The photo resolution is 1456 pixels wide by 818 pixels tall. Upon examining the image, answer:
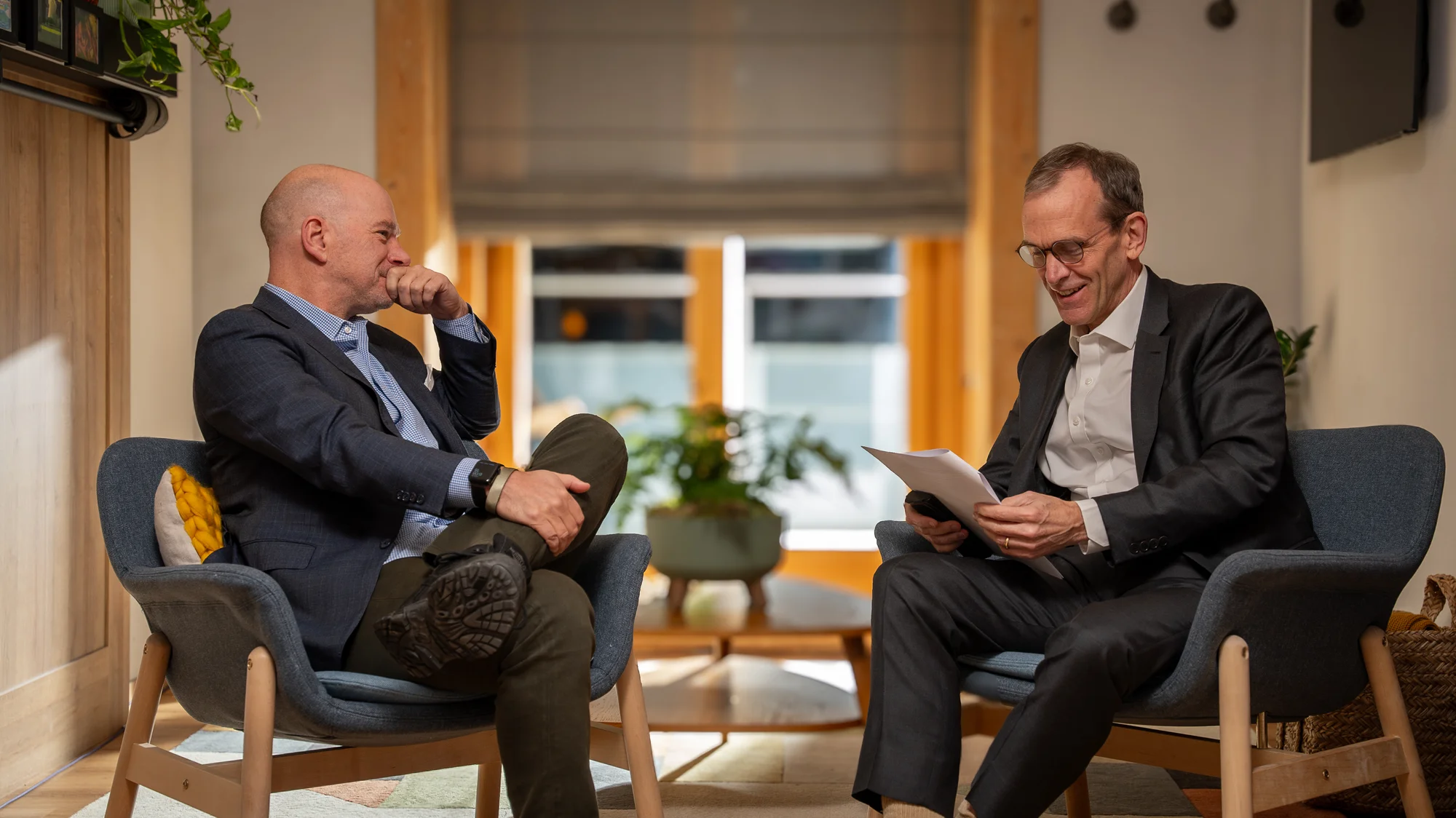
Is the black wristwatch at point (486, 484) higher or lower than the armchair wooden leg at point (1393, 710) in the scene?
higher

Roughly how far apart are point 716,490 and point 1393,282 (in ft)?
5.61

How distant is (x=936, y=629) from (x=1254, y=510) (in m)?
0.53

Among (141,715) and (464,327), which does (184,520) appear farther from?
(464,327)

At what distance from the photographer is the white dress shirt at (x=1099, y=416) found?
6.71 feet

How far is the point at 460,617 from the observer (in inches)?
60.8

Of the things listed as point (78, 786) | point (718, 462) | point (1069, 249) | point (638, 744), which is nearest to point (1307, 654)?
point (1069, 249)

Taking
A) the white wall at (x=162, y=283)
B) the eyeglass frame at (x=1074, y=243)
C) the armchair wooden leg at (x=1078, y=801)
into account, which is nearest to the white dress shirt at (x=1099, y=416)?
the eyeglass frame at (x=1074, y=243)

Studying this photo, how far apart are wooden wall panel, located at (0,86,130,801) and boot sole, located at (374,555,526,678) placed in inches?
57.4

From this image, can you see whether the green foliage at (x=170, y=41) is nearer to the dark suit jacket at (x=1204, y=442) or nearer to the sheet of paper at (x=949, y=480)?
the sheet of paper at (x=949, y=480)

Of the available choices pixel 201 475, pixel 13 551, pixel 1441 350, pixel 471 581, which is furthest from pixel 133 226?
pixel 1441 350

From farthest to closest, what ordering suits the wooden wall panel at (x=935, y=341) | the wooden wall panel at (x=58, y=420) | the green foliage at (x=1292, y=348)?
the wooden wall panel at (x=935, y=341), the green foliage at (x=1292, y=348), the wooden wall panel at (x=58, y=420)

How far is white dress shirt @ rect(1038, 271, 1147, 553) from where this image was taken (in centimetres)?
204

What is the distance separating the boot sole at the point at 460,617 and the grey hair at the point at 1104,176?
43.6 inches

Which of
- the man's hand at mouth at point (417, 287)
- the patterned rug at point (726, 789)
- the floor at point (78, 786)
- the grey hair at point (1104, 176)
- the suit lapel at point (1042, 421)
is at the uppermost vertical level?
the grey hair at point (1104, 176)
